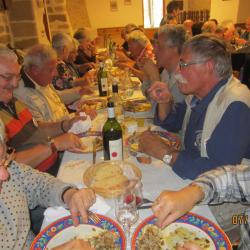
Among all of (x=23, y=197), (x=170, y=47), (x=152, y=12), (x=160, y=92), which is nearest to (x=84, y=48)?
(x=170, y=47)

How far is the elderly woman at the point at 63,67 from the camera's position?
3186 millimetres

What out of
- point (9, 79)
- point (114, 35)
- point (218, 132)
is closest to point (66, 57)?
point (9, 79)

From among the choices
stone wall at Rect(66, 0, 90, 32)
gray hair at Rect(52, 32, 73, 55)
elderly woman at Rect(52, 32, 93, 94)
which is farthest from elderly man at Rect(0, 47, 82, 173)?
stone wall at Rect(66, 0, 90, 32)

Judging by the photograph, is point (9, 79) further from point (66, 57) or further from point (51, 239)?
point (66, 57)

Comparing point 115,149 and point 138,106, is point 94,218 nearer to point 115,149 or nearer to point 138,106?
point 115,149

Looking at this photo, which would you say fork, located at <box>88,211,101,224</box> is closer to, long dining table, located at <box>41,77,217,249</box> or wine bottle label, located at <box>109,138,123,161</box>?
long dining table, located at <box>41,77,217,249</box>

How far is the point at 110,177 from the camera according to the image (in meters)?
1.23

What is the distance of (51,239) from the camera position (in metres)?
0.93

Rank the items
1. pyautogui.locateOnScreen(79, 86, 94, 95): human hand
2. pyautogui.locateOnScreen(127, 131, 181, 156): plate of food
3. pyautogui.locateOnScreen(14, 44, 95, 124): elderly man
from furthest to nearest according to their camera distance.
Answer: pyautogui.locateOnScreen(79, 86, 94, 95): human hand
pyautogui.locateOnScreen(14, 44, 95, 124): elderly man
pyautogui.locateOnScreen(127, 131, 181, 156): plate of food

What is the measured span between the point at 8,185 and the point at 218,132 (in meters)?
0.89

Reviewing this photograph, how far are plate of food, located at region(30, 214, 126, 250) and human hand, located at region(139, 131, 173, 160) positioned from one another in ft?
1.67

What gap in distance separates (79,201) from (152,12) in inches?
386

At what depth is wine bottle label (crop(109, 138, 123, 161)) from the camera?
4.40ft

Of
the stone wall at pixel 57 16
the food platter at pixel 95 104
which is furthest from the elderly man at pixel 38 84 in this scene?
the stone wall at pixel 57 16
